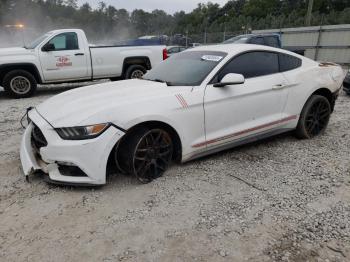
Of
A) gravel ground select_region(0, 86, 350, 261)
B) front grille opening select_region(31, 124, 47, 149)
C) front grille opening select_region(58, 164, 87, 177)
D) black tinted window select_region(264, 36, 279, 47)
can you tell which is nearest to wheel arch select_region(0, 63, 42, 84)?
gravel ground select_region(0, 86, 350, 261)

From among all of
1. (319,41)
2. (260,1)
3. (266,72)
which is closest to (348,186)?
(266,72)

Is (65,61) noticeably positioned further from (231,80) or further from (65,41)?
(231,80)

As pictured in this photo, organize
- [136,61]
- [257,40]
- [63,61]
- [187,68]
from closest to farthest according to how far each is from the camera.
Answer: [187,68] < [63,61] < [136,61] < [257,40]

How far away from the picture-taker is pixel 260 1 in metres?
76.4

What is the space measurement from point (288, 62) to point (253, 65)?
704mm

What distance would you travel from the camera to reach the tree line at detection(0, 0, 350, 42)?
6341 cm

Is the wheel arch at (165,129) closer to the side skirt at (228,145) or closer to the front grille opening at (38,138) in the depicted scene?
the side skirt at (228,145)

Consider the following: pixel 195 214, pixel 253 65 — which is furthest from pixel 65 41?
pixel 195 214

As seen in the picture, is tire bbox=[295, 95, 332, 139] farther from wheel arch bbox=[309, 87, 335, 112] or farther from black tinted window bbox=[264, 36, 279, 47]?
black tinted window bbox=[264, 36, 279, 47]

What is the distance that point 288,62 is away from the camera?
15.5 ft

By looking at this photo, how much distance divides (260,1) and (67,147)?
8206 centimetres

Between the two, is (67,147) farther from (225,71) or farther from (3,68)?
(3,68)

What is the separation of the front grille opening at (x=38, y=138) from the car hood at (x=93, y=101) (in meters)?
0.18

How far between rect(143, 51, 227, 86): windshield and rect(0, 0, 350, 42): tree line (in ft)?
158
